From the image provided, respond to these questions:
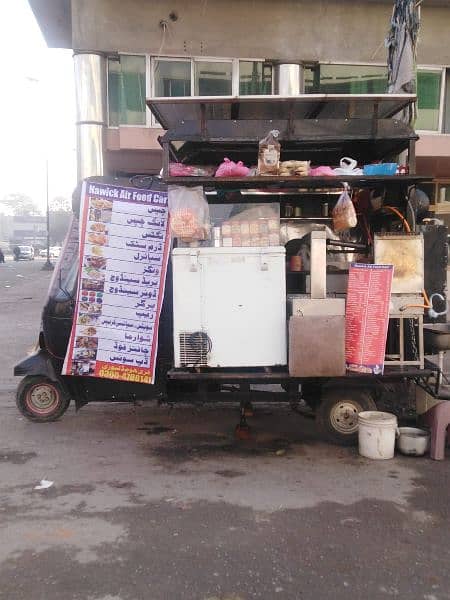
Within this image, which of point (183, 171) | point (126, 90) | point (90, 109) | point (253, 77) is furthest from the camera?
point (253, 77)

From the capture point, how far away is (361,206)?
228 inches

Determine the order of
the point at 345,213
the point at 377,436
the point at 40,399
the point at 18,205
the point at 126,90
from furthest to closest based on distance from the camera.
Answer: the point at 18,205 → the point at 126,90 → the point at 40,399 → the point at 345,213 → the point at 377,436

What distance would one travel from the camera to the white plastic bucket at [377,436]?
4.70 m

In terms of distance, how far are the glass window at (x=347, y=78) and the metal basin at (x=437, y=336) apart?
8.18 meters

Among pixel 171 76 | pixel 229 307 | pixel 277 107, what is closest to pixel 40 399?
pixel 229 307

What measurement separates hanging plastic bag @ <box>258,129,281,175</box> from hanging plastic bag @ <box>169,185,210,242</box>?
60cm

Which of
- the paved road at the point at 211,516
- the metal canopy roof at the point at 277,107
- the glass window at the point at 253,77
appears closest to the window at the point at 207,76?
the glass window at the point at 253,77

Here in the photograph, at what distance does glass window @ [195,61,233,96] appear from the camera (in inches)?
466

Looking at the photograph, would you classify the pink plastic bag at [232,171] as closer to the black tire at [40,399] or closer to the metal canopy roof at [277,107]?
the metal canopy roof at [277,107]

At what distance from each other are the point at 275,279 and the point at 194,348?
95cm

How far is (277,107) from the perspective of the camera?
4.92m

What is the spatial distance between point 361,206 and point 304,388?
2039mm

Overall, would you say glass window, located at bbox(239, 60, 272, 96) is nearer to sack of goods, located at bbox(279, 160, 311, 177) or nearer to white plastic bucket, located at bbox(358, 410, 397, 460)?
sack of goods, located at bbox(279, 160, 311, 177)

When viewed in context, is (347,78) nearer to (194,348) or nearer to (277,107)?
(277,107)
